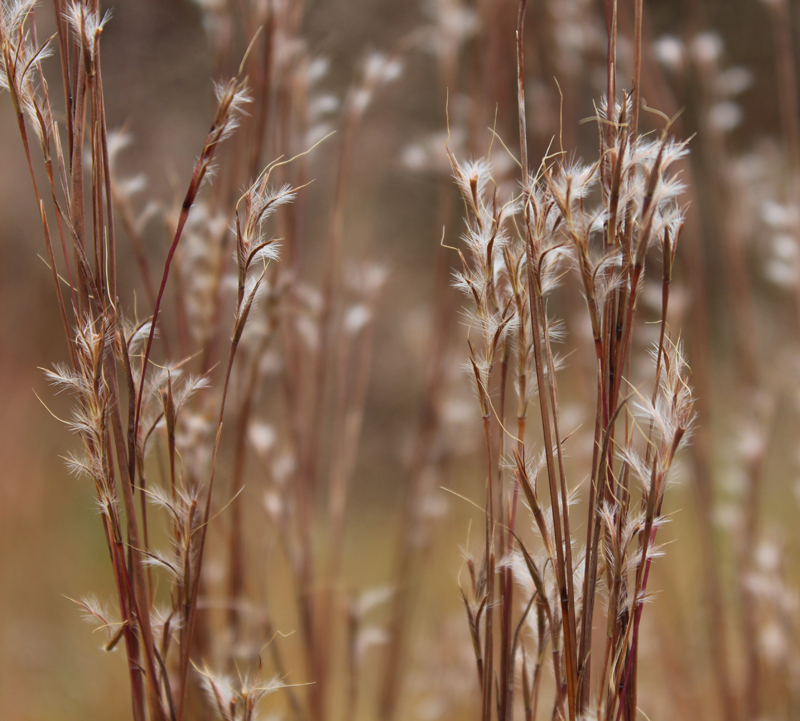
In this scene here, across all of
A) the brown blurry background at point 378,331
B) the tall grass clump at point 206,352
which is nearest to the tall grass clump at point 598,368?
the tall grass clump at point 206,352

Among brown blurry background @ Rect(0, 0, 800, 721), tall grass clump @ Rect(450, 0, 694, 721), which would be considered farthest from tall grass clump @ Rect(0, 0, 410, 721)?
brown blurry background @ Rect(0, 0, 800, 721)

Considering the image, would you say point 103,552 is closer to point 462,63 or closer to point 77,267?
point 77,267

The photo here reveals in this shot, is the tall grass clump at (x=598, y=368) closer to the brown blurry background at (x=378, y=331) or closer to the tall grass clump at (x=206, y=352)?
the tall grass clump at (x=206, y=352)

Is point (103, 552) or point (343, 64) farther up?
point (343, 64)

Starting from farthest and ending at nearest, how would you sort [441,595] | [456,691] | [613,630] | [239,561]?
[441,595] → [456,691] → [239,561] → [613,630]

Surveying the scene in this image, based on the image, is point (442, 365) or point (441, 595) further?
point (441, 595)

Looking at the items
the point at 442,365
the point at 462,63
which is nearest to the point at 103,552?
the point at 442,365

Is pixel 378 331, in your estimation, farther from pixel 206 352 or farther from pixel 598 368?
pixel 598 368

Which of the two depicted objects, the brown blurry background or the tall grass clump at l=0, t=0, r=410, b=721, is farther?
the brown blurry background

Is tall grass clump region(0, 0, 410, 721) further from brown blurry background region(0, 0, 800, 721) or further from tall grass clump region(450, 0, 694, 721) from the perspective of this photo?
brown blurry background region(0, 0, 800, 721)

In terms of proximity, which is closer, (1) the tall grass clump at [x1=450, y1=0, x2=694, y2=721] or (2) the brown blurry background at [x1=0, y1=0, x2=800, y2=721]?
(1) the tall grass clump at [x1=450, y1=0, x2=694, y2=721]

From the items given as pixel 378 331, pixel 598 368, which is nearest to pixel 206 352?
pixel 598 368
